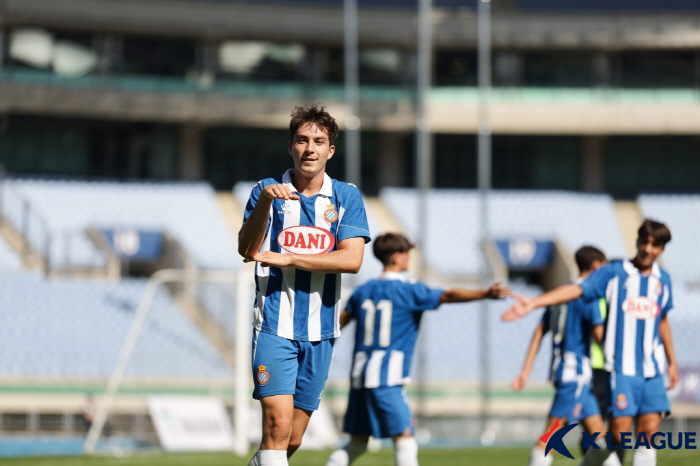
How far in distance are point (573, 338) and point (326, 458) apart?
4269mm

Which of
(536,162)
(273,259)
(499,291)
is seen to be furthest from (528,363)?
(536,162)

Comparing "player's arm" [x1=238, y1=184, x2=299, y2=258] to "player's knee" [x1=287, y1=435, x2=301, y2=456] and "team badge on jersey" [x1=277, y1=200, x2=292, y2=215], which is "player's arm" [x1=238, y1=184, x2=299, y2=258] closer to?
"team badge on jersey" [x1=277, y1=200, x2=292, y2=215]

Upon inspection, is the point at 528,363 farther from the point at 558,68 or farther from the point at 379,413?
the point at 558,68

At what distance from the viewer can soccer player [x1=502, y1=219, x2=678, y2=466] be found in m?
6.41

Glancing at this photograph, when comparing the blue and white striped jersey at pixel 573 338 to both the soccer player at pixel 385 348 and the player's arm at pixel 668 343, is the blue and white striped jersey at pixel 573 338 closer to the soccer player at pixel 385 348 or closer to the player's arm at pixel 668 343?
the player's arm at pixel 668 343

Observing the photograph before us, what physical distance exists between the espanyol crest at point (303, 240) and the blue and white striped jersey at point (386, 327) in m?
2.07

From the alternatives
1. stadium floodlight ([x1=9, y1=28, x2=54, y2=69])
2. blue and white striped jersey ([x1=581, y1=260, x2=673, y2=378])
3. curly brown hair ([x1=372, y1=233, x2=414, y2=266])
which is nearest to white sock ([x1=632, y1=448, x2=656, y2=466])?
blue and white striped jersey ([x1=581, y1=260, x2=673, y2=378])

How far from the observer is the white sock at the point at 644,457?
6.32 metres

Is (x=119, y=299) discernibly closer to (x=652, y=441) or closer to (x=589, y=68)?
(x=652, y=441)

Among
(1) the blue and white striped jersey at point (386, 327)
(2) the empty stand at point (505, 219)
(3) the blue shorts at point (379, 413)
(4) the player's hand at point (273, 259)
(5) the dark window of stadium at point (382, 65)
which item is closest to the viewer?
(4) the player's hand at point (273, 259)

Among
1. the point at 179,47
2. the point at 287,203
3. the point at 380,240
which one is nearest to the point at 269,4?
the point at 179,47

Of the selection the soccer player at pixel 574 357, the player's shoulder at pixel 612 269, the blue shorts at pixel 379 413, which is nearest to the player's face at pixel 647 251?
the player's shoulder at pixel 612 269

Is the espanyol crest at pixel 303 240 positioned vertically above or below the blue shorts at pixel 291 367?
above

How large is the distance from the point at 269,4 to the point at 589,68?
10.0m
